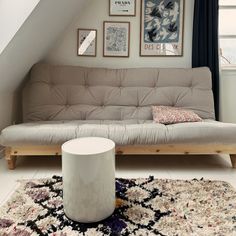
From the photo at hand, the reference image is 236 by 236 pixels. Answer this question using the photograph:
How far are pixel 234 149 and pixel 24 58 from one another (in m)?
2.14

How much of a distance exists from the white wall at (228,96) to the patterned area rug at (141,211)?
1344mm

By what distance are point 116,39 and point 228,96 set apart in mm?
1511

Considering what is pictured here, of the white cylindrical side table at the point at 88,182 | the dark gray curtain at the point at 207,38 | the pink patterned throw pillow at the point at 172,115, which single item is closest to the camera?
the white cylindrical side table at the point at 88,182

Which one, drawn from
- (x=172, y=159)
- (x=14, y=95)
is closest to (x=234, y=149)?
(x=172, y=159)

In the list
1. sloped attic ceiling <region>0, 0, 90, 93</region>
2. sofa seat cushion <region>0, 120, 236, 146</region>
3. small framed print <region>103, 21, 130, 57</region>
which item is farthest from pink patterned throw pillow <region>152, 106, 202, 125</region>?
sloped attic ceiling <region>0, 0, 90, 93</region>

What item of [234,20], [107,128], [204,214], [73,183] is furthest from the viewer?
[234,20]

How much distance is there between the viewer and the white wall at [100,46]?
117 inches

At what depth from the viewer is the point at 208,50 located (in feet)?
9.53

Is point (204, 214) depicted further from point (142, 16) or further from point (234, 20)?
point (234, 20)

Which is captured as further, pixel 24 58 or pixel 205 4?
pixel 205 4

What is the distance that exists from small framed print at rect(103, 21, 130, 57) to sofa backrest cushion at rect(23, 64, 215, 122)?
11.5 inches

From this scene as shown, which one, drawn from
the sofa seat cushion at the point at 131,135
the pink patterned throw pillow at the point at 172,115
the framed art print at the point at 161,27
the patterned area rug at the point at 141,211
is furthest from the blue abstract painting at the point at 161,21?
the patterned area rug at the point at 141,211

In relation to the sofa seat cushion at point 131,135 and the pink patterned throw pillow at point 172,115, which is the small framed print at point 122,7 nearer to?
the pink patterned throw pillow at point 172,115

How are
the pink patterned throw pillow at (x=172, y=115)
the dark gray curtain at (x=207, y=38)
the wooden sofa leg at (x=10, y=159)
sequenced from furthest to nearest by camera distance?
the dark gray curtain at (x=207, y=38) → the pink patterned throw pillow at (x=172, y=115) → the wooden sofa leg at (x=10, y=159)
